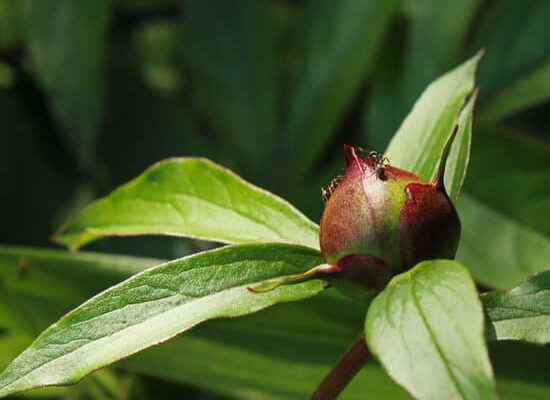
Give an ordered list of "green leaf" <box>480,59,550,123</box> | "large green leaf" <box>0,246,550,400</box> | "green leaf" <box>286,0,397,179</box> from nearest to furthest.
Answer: "large green leaf" <box>0,246,550,400</box>
"green leaf" <box>480,59,550,123</box>
"green leaf" <box>286,0,397,179</box>

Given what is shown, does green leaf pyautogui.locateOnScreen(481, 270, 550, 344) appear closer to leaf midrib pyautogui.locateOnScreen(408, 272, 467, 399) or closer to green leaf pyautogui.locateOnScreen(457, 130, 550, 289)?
leaf midrib pyautogui.locateOnScreen(408, 272, 467, 399)

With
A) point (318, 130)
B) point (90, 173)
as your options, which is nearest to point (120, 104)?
point (90, 173)

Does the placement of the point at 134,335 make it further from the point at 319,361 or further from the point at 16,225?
the point at 16,225

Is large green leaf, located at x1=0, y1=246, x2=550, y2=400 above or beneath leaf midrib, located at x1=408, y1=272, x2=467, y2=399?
beneath

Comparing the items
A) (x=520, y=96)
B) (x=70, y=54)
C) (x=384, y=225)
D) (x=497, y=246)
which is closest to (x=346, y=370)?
(x=384, y=225)

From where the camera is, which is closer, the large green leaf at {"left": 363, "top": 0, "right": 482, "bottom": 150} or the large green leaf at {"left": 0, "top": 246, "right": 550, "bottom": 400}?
the large green leaf at {"left": 0, "top": 246, "right": 550, "bottom": 400}

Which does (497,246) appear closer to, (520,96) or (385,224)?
(520,96)

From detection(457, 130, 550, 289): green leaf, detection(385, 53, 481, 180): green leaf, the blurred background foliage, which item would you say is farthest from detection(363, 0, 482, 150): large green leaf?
detection(385, 53, 481, 180): green leaf
